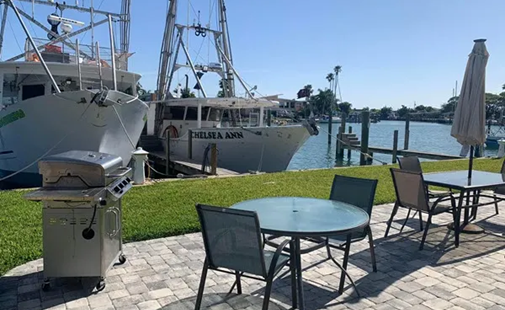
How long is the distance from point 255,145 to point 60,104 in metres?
6.89

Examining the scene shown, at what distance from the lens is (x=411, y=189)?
15.4 ft

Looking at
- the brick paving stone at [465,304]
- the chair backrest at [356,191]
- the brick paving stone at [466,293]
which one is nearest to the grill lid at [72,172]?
the chair backrest at [356,191]

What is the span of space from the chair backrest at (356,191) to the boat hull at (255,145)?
1015cm

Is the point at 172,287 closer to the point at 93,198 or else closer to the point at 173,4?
the point at 93,198

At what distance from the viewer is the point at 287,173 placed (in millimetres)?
10805

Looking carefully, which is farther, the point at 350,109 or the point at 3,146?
the point at 350,109

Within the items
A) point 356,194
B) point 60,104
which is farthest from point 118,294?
point 60,104

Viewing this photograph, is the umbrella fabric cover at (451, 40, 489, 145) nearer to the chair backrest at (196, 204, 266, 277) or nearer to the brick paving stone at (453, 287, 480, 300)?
the brick paving stone at (453, 287, 480, 300)

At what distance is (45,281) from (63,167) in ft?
3.32

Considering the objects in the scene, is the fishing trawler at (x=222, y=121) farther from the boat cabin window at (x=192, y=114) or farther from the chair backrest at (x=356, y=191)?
the chair backrest at (x=356, y=191)

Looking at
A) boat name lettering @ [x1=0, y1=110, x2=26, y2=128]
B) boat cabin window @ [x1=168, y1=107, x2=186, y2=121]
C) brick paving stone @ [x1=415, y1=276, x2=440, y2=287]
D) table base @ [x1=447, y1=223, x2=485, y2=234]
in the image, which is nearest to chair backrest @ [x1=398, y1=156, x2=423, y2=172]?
table base @ [x1=447, y1=223, x2=485, y2=234]

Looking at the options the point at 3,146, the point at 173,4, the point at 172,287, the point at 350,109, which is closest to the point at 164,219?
the point at 172,287

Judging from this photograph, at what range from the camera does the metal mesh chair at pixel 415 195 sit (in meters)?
4.52

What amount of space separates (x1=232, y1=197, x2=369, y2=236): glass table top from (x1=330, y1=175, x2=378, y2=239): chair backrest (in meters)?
0.37
